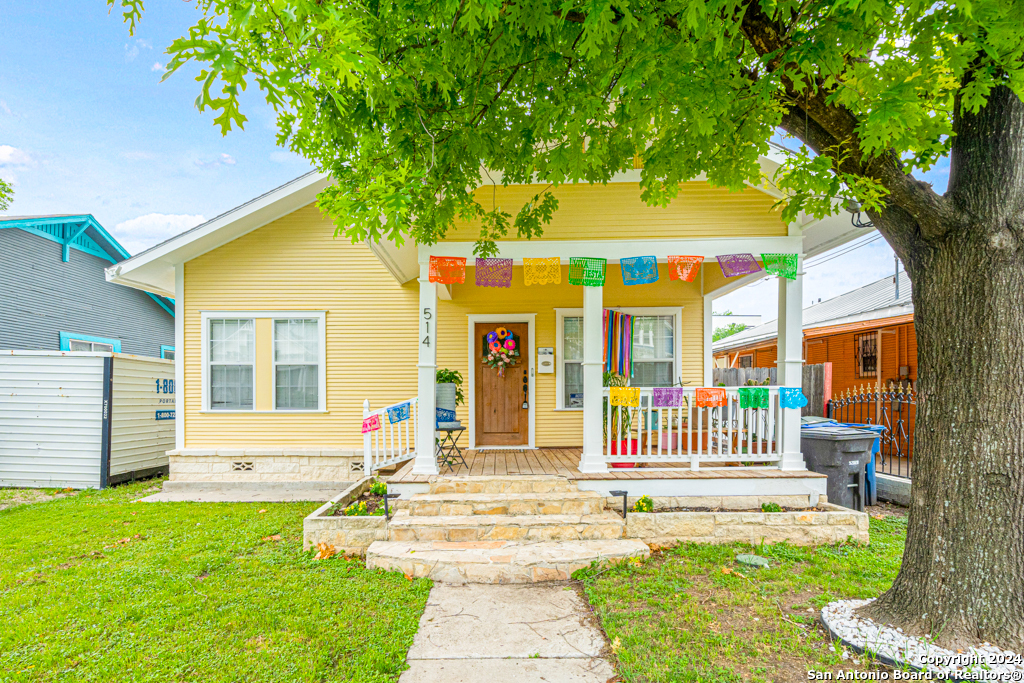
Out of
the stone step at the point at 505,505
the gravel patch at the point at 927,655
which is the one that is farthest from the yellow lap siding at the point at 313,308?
the gravel patch at the point at 927,655

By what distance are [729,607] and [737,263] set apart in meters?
3.58

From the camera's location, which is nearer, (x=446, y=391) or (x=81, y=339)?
(x=446, y=391)

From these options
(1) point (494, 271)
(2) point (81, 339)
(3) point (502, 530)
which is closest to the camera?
(3) point (502, 530)

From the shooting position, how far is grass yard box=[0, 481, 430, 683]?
2850 millimetres

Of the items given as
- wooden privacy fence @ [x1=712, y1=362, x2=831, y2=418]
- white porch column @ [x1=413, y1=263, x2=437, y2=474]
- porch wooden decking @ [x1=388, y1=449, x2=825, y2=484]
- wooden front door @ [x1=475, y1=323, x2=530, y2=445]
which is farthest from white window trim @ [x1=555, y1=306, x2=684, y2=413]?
white porch column @ [x1=413, y1=263, x2=437, y2=474]

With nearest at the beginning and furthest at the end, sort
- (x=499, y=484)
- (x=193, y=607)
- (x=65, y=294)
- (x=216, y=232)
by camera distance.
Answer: (x=193, y=607) < (x=499, y=484) < (x=216, y=232) < (x=65, y=294)

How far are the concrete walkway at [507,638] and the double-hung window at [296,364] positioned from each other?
475cm

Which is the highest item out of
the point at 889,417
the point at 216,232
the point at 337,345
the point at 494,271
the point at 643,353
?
the point at 216,232

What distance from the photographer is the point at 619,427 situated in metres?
5.59

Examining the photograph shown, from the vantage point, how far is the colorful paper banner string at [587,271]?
5539mm

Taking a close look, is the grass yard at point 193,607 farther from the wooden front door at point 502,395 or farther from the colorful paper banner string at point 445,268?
the wooden front door at point 502,395

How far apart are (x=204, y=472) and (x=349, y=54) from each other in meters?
7.58

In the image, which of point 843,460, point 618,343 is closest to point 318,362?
point 618,343

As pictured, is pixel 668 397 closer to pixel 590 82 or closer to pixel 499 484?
pixel 499 484
